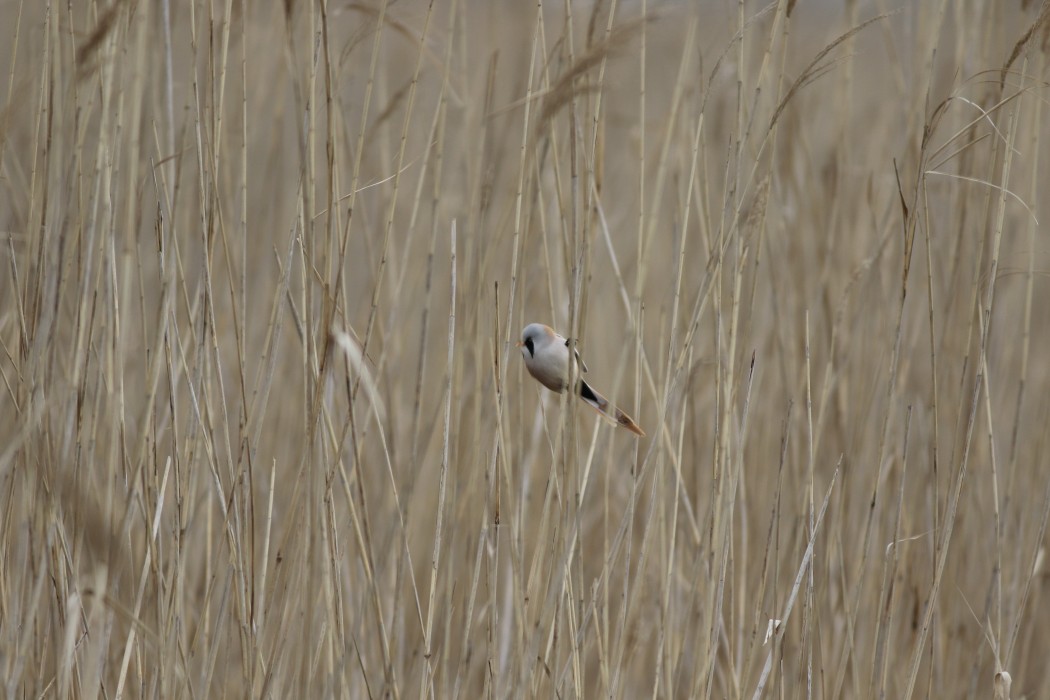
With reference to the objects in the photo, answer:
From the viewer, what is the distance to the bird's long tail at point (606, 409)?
973mm

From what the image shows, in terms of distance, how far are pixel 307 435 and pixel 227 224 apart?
20.1 inches

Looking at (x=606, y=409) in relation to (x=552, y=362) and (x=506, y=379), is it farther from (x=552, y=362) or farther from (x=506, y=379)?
(x=506, y=379)

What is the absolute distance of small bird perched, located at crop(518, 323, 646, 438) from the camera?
99 centimetres

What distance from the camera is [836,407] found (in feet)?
5.03

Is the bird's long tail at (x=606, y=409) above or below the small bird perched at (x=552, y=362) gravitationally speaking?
below

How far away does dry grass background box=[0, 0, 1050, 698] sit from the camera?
948mm

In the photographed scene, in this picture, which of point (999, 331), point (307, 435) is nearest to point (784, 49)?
point (307, 435)

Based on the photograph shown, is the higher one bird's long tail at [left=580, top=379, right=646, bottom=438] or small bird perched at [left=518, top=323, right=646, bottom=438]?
small bird perched at [left=518, top=323, right=646, bottom=438]

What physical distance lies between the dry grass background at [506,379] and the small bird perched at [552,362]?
29 mm

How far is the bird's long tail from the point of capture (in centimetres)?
97

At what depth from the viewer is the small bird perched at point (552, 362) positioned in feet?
3.25

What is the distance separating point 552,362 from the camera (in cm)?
100

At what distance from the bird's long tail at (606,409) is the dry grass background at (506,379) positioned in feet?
0.12

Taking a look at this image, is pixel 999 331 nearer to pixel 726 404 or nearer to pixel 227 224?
pixel 726 404
